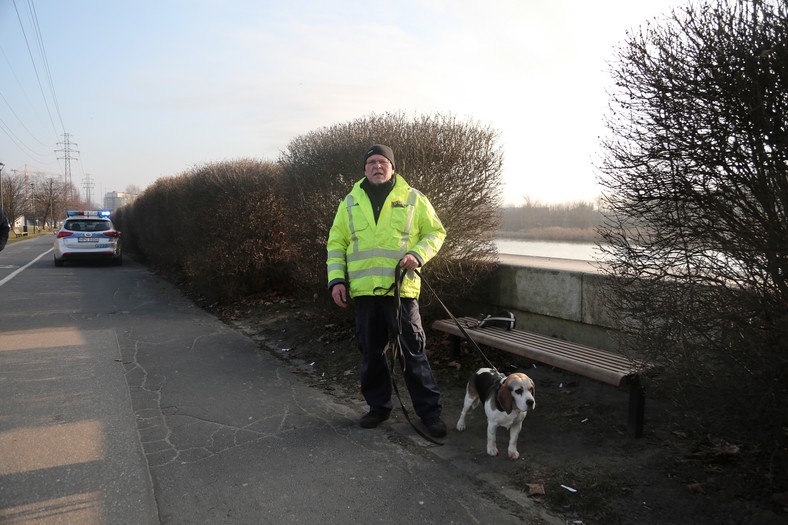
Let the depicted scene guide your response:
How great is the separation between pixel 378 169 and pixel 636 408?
246 cm

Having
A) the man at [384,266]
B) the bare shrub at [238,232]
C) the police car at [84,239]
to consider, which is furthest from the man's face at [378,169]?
the police car at [84,239]

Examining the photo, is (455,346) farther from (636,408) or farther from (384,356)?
(636,408)

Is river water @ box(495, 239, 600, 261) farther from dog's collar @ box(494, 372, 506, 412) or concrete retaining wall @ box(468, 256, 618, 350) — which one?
dog's collar @ box(494, 372, 506, 412)

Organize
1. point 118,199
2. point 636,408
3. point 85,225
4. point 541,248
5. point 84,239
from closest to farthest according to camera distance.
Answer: point 636,408 < point 541,248 < point 84,239 < point 85,225 < point 118,199

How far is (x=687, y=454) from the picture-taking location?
3498 millimetres

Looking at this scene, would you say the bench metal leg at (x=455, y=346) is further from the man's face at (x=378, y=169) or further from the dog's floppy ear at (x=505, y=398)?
the man's face at (x=378, y=169)

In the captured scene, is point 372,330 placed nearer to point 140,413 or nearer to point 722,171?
point 140,413

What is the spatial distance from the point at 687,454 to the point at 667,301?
43.0 inches

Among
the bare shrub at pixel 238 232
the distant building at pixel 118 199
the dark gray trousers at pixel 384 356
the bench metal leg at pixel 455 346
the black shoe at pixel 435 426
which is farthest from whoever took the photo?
the distant building at pixel 118 199

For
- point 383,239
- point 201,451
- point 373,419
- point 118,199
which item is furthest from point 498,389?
point 118,199

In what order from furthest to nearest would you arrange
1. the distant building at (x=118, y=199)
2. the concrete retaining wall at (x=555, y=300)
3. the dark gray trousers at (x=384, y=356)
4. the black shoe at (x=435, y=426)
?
the distant building at (x=118, y=199)
the concrete retaining wall at (x=555, y=300)
the dark gray trousers at (x=384, y=356)
the black shoe at (x=435, y=426)

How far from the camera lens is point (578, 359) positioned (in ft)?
13.3

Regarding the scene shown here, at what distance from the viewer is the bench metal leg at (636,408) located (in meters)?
3.71

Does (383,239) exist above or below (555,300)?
above
